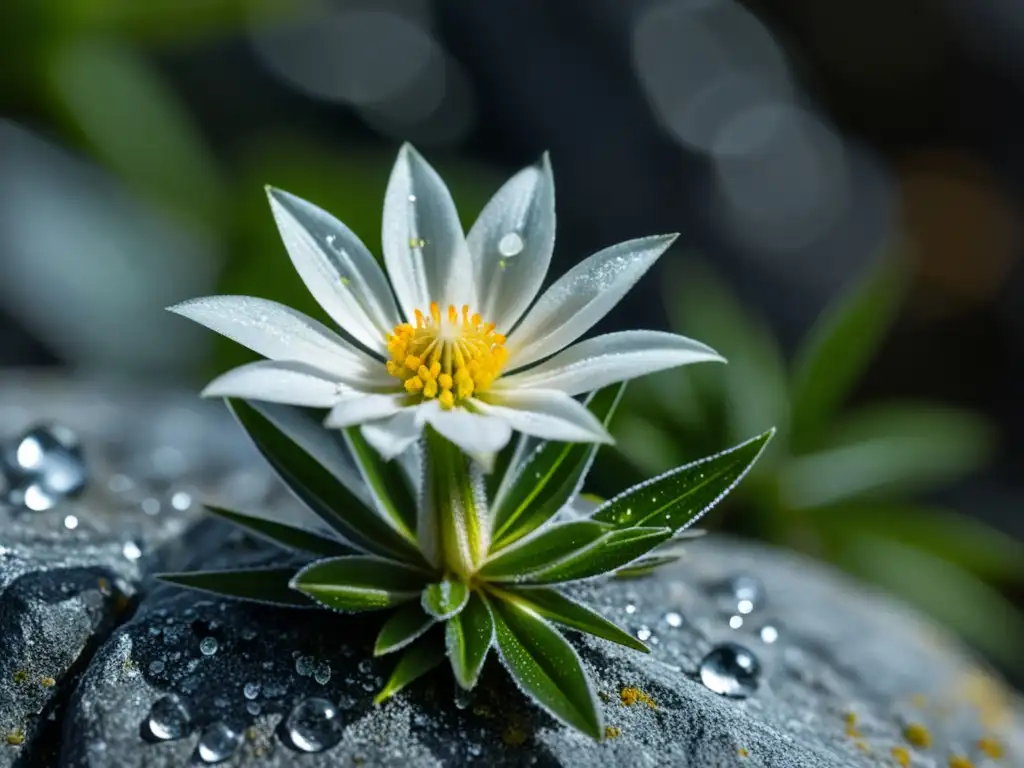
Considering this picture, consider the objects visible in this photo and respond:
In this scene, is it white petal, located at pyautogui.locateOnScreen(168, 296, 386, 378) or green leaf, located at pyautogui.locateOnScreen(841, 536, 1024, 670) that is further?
green leaf, located at pyautogui.locateOnScreen(841, 536, 1024, 670)

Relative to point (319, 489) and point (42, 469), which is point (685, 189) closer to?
point (42, 469)

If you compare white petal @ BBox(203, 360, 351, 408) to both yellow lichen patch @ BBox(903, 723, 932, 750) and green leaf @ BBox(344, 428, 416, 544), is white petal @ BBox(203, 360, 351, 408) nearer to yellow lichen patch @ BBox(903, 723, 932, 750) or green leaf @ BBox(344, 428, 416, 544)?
green leaf @ BBox(344, 428, 416, 544)

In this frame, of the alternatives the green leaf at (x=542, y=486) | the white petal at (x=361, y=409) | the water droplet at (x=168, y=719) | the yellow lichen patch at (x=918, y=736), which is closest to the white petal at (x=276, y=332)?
the white petal at (x=361, y=409)

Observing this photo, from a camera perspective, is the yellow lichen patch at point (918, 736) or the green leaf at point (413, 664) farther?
the yellow lichen patch at point (918, 736)

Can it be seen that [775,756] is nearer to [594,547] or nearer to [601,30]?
[594,547]

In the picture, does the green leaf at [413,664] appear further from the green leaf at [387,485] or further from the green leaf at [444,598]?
the green leaf at [387,485]

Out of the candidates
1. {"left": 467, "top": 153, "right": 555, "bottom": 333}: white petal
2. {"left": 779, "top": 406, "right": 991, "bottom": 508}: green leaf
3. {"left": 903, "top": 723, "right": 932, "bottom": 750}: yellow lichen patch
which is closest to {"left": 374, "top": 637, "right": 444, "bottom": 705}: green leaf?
{"left": 467, "top": 153, "right": 555, "bottom": 333}: white petal
